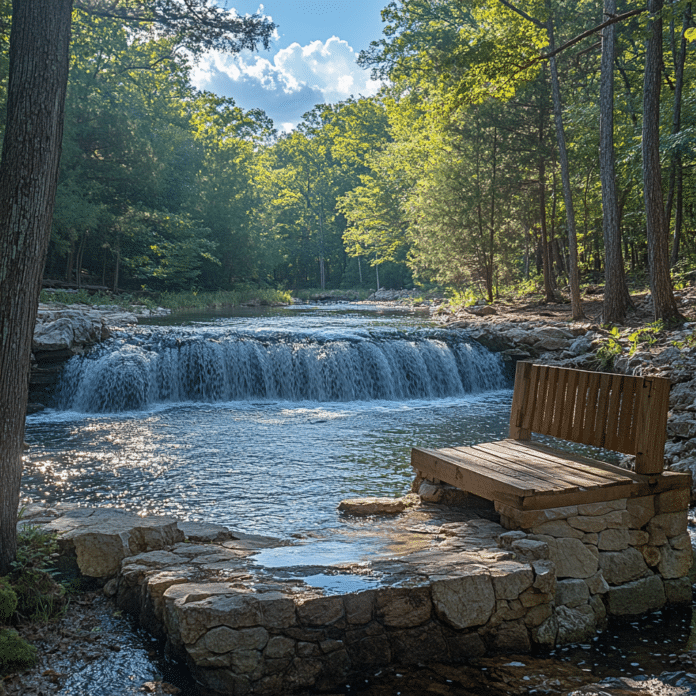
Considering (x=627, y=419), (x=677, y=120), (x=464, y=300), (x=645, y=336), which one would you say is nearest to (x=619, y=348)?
(x=645, y=336)

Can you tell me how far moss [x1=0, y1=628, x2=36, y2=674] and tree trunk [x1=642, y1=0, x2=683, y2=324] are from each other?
10921 mm

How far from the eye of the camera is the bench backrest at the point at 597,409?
4.13 metres

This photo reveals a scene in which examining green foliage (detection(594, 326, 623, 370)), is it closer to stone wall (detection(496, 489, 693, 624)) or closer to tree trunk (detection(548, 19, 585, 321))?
tree trunk (detection(548, 19, 585, 321))

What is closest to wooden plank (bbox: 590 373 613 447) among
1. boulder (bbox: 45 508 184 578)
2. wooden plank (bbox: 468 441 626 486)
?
wooden plank (bbox: 468 441 626 486)

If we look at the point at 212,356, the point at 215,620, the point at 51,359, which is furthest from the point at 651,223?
the point at 51,359

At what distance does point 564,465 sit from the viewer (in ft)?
14.6

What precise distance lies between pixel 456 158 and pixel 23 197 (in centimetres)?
1904

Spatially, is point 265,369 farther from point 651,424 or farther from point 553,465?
point 651,424

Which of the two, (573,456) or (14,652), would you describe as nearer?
(14,652)

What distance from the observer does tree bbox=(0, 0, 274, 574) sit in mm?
3389

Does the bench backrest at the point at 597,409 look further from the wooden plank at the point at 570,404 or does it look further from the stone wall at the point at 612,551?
the stone wall at the point at 612,551

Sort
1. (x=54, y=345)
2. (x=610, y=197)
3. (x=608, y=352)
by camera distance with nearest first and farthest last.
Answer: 1. (x=608, y=352)
2. (x=54, y=345)
3. (x=610, y=197)

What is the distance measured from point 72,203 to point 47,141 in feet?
69.0

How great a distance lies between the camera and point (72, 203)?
22.3 meters
